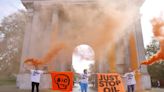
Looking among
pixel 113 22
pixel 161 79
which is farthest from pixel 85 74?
pixel 161 79

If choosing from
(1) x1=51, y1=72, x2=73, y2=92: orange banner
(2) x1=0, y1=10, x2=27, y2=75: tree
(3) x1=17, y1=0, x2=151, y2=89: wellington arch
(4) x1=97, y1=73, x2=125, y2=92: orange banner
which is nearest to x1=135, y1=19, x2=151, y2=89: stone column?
(3) x1=17, y1=0, x2=151, y2=89: wellington arch

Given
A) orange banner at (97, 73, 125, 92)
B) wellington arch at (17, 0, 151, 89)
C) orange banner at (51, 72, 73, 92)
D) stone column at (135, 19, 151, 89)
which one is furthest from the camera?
stone column at (135, 19, 151, 89)

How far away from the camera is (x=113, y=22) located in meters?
24.0

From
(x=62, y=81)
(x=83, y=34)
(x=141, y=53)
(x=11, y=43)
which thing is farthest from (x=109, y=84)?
(x=11, y=43)

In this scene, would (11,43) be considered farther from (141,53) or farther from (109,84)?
(109,84)

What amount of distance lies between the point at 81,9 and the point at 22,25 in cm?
2139

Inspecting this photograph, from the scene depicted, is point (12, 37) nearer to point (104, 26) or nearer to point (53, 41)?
point (53, 41)

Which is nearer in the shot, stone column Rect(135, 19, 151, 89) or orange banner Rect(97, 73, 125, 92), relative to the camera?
orange banner Rect(97, 73, 125, 92)

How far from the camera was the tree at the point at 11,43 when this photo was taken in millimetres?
47281

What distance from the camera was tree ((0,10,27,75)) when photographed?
155 ft

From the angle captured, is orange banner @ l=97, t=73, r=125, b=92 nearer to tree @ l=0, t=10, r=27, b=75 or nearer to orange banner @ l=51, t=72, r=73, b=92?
orange banner @ l=51, t=72, r=73, b=92


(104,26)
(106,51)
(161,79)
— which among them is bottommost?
(161,79)

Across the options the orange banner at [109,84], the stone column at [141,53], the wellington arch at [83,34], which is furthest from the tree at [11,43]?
the orange banner at [109,84]

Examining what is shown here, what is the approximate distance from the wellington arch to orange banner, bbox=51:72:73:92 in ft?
31.5
